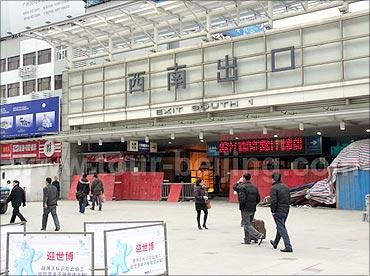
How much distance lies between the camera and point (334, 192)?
71.9ft

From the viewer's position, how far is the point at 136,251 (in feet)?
23.6

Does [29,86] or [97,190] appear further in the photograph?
[29,86]

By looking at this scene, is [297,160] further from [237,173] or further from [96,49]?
[96,49]

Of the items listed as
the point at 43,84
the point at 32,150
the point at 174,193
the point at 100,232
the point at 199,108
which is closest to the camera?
the point at 100,232

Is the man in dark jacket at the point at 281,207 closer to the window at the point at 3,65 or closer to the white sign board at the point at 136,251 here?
the white sign board at the point at 136,251

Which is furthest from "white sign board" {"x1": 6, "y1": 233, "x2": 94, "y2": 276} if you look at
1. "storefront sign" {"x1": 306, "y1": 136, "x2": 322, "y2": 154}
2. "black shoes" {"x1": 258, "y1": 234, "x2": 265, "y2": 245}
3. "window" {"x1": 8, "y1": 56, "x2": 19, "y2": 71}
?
"window" {"x1": 8, "y1": 56, "x2": 19, "y2": 71}

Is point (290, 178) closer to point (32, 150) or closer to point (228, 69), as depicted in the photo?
point (228, 69)

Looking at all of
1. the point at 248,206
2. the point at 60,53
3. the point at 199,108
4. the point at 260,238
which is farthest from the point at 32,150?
the point at 260,238

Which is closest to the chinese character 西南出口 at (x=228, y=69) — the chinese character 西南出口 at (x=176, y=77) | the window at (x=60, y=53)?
the chinese character 西南出口 at (x=176, y=77)

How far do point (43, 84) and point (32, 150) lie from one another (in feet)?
48.9

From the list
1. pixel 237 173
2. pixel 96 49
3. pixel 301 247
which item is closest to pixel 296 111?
pixel 237 173

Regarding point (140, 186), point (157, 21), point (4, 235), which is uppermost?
point (157, 21)

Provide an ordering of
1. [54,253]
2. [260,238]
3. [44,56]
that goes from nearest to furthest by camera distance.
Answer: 1. [54,253]
2. [260,238]
3. [44,56]

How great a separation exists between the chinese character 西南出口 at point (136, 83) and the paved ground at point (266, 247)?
39.9 feet
